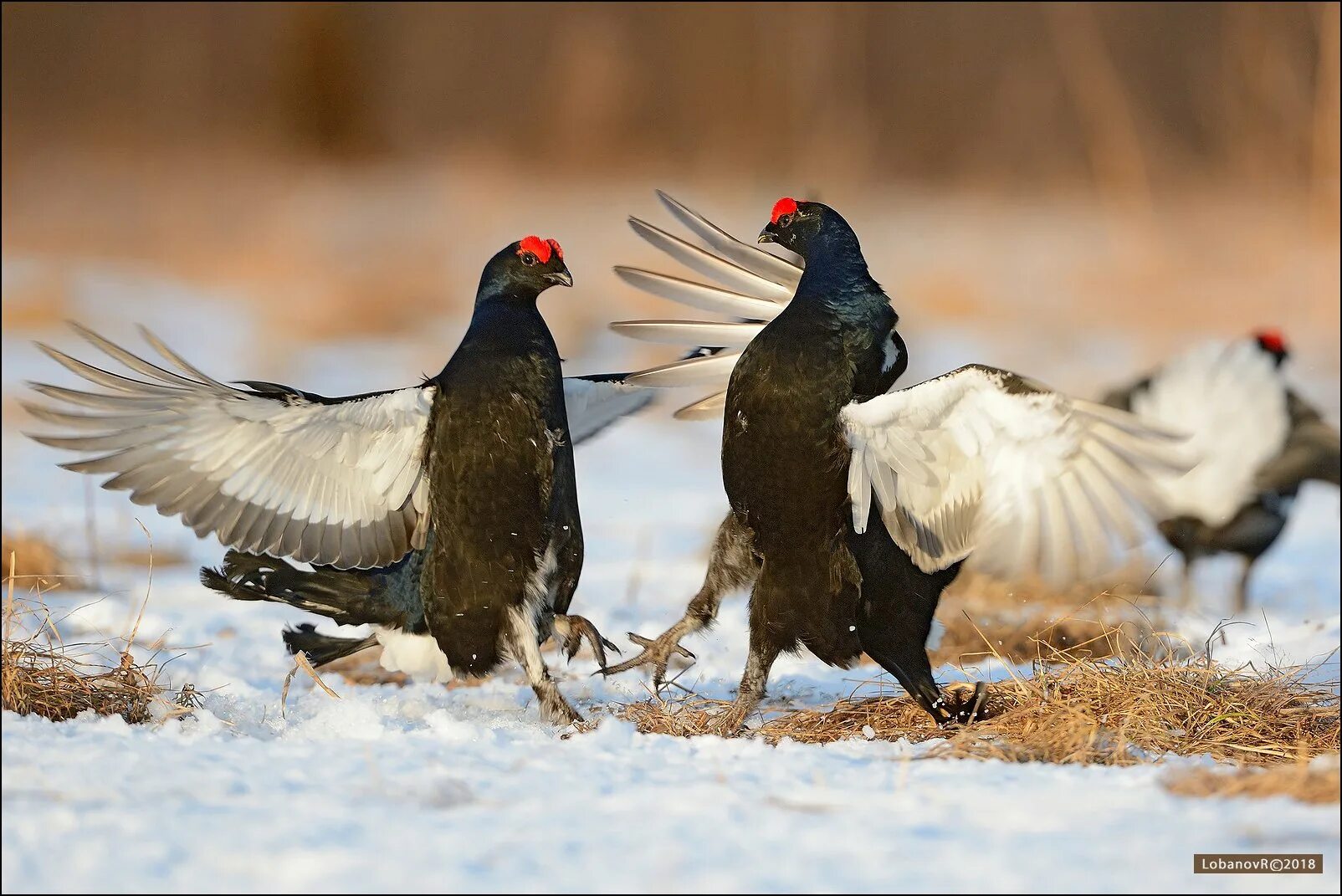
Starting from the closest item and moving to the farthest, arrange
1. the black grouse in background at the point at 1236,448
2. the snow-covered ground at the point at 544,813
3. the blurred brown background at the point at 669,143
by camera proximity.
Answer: the snow-covered ground at the point at 544,813 < the black grouse in background at the point at 1236,448 < the blurred brown background at the point at 669,143

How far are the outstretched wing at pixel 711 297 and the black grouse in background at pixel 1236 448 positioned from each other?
279cm

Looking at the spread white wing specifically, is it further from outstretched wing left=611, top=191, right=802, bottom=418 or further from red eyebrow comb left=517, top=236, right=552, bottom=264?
outstretched wing left=611, top=191, right=802, bottom=418

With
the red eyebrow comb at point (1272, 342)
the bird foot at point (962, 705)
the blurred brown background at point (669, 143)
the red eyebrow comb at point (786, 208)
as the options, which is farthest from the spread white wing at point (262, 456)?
the blurred brown background at point (669, 143)

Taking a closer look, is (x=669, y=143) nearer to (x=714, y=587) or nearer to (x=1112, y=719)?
(x=714, y=587)

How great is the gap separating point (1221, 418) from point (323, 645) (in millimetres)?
4650

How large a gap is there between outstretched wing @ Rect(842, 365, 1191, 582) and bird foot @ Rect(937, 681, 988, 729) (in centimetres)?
32

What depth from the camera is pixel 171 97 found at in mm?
14781

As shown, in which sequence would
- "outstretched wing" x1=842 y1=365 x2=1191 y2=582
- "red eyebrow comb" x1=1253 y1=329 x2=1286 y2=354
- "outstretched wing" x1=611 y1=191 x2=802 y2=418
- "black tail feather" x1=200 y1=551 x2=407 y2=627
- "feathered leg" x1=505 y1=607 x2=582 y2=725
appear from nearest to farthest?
"outstretched wing" x1=842 y1=365 x2=1191 y2=582, "feathered leg" x1=505 y1=607 x2=582 y2=725, "black tail feather" x1=200 y1=551 x2=407 y2=627, "outstretched wing" x1=611 y1=191 x2=802 y2=418, "red eyebrow comb" x1=1253 y1=329 x2=1286 y2=354

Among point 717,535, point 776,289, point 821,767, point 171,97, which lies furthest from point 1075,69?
point 821,767

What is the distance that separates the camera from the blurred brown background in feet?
41.5

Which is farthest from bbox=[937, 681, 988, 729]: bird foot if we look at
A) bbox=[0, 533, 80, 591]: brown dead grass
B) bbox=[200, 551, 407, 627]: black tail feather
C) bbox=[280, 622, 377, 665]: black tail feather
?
bbox=[0, 533, 80, 591]: brown dead grass

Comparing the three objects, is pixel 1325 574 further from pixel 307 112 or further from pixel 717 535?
pixel 307 112

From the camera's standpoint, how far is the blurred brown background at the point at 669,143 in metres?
12.7

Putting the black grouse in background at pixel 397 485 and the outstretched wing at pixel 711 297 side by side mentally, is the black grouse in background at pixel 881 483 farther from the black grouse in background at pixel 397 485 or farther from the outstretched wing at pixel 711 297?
the outstretched wing at pixel 711 297
